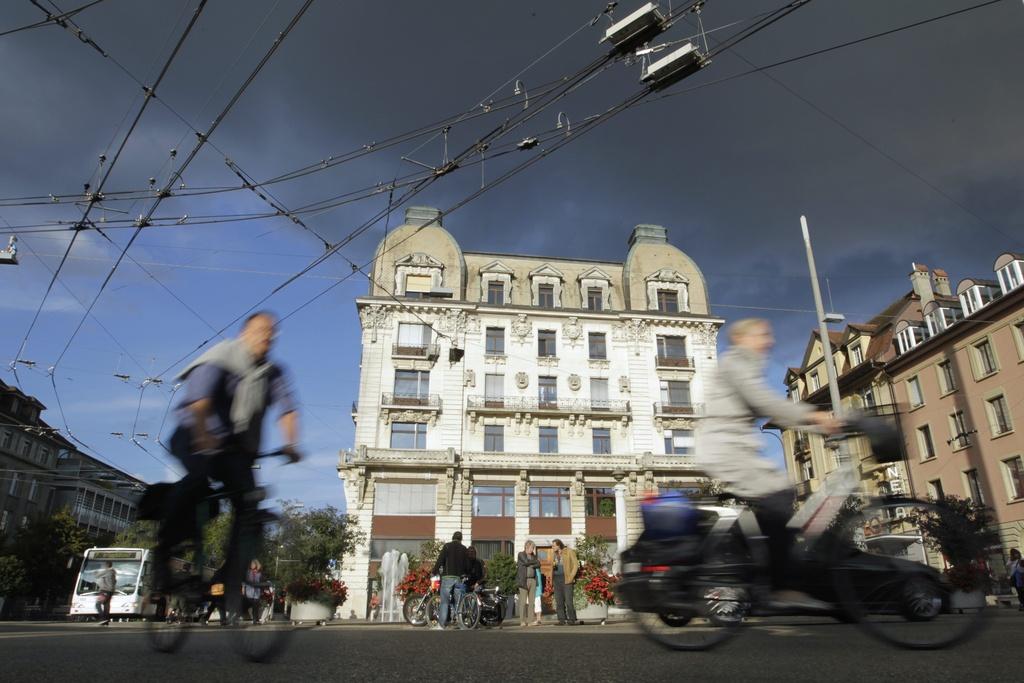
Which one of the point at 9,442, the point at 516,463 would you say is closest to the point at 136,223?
the point at 516,463

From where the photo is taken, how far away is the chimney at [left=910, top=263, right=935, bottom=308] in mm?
40469

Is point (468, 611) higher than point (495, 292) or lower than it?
lower

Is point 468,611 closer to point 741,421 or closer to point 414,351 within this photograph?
point 741,421

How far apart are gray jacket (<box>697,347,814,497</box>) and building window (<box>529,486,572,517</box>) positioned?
107ft

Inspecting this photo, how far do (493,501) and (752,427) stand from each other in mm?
32803

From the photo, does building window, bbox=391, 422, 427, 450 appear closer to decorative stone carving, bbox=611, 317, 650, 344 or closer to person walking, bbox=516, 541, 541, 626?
decorative stone carving, bbox=611, 317, 650, 344

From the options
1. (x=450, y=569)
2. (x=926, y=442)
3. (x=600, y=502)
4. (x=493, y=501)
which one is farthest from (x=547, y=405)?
(x=450, y=569)

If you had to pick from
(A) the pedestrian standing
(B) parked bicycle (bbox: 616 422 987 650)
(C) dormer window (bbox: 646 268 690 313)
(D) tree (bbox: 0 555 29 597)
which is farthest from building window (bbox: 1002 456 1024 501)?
(D) tree (bbox: 0 555 29 597)

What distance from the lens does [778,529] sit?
3.49 m

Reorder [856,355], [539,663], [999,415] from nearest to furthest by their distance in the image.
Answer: [539,663]
[999,415]
[856,355]

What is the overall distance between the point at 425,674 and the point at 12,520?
63.3 metres

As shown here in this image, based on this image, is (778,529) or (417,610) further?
(417,610)

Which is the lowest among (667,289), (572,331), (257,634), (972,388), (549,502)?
(257,634)

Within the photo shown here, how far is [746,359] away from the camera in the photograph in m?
3.94
